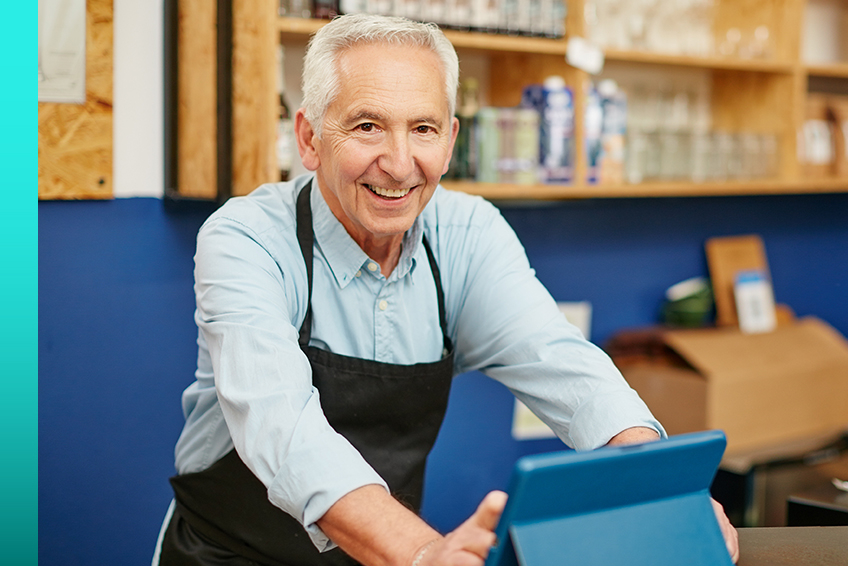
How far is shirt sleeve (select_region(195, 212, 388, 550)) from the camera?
875 mm

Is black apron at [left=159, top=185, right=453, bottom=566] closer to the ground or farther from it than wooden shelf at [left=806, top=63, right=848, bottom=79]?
closer to the ground

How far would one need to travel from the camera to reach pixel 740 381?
7.97 ft

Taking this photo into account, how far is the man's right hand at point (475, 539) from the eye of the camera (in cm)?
69

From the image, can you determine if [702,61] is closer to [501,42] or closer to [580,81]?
[580,81]

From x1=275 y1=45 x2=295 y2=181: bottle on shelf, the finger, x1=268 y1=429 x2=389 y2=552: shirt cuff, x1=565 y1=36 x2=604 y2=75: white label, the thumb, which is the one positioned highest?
x1=565 y1=36 x2=604 y2=75: white label

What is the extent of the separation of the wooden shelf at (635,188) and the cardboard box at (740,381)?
48cm

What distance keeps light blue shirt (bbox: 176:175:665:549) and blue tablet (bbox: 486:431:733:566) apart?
0.84ft

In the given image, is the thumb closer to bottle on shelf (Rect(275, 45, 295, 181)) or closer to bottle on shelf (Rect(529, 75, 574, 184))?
bottle on shelf (Rect(275, 45, 295, 181))

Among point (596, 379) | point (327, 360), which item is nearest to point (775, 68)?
point (596, 379)

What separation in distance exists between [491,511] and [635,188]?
5.90ft

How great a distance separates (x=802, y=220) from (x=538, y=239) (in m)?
1.30

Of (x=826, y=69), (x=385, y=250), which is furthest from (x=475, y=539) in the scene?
(x=826, y=69)

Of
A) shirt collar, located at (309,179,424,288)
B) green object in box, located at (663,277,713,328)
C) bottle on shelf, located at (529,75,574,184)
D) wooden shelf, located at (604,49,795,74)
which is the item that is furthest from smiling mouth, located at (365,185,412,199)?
green object in box, located at (663,277,713,328)

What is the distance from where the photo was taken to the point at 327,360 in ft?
4.09
